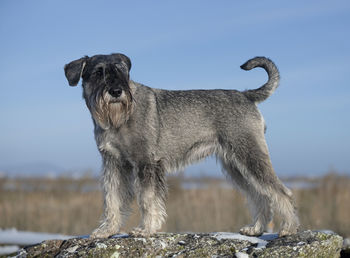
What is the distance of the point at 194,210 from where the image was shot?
504 inches

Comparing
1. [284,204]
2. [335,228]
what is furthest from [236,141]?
[335,228]

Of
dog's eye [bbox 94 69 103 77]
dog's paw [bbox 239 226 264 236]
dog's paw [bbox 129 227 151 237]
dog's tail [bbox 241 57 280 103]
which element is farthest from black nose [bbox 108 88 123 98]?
dog's paw [bbox 239 226 264 236]

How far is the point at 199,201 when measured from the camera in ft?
45.3

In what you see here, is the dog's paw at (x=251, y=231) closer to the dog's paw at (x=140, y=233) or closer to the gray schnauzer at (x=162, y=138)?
the gray schnauzer at (x=162, y=138)

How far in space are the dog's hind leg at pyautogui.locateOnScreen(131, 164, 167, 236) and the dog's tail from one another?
82.4 inches

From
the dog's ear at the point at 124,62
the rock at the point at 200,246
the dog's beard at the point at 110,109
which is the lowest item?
the rock at the point at 200,246

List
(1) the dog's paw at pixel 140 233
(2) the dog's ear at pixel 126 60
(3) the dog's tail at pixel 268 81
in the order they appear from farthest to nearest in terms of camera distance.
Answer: (3) the dog's tail at pixel 268 81, (2) the dog's ear at pixel 126 60, (1) the dog's paw at pixel 140 233

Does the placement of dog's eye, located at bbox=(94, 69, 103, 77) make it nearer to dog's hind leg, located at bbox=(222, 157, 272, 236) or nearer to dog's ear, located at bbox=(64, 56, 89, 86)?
dog's ear, located at bbox=(64, 56, 89, 86)

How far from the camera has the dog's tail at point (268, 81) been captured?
7117 millimetres

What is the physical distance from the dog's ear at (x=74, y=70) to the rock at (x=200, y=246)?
2.25 metres

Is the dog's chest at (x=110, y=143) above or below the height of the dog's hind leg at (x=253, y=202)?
above

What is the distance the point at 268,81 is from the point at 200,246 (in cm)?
290

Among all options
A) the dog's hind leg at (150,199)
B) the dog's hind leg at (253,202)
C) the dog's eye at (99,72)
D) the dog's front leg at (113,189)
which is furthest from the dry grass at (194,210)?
the dog's eye at (99,72)

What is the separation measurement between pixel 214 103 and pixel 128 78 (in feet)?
4.72
